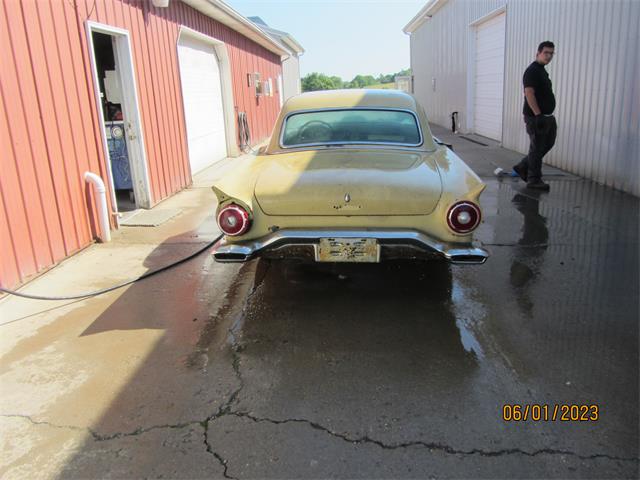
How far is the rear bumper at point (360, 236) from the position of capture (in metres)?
3.43

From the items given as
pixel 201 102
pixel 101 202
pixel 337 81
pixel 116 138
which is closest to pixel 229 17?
pixel 201 102

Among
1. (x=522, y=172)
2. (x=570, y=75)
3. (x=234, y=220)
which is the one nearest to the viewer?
(x=234, y=220)

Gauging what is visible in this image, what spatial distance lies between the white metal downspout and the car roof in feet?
7.37

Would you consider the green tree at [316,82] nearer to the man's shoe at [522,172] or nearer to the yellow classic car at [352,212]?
the man's shoe at [522,172]

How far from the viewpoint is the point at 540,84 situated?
7.23 meters

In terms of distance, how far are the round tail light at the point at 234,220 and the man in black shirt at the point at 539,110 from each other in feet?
17.6

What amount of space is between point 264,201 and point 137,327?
1.31 metres

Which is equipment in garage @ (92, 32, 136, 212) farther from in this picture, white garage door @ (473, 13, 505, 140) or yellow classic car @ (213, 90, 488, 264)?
white garage door @ (473, 13, 505, 140)

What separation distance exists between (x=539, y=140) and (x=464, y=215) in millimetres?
4809

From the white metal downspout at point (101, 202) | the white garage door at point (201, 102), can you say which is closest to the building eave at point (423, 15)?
the white garage door at point (201, 102)

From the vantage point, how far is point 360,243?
346 centimetres

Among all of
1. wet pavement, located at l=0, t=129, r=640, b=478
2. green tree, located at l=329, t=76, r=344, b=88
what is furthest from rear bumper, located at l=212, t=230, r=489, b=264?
green tree, located at l=329, t=76, r=344, b=88

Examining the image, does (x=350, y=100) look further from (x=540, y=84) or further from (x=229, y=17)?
(x=229, y=17)

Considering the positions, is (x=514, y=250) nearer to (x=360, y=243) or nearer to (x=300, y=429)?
(x=360, y=243)
